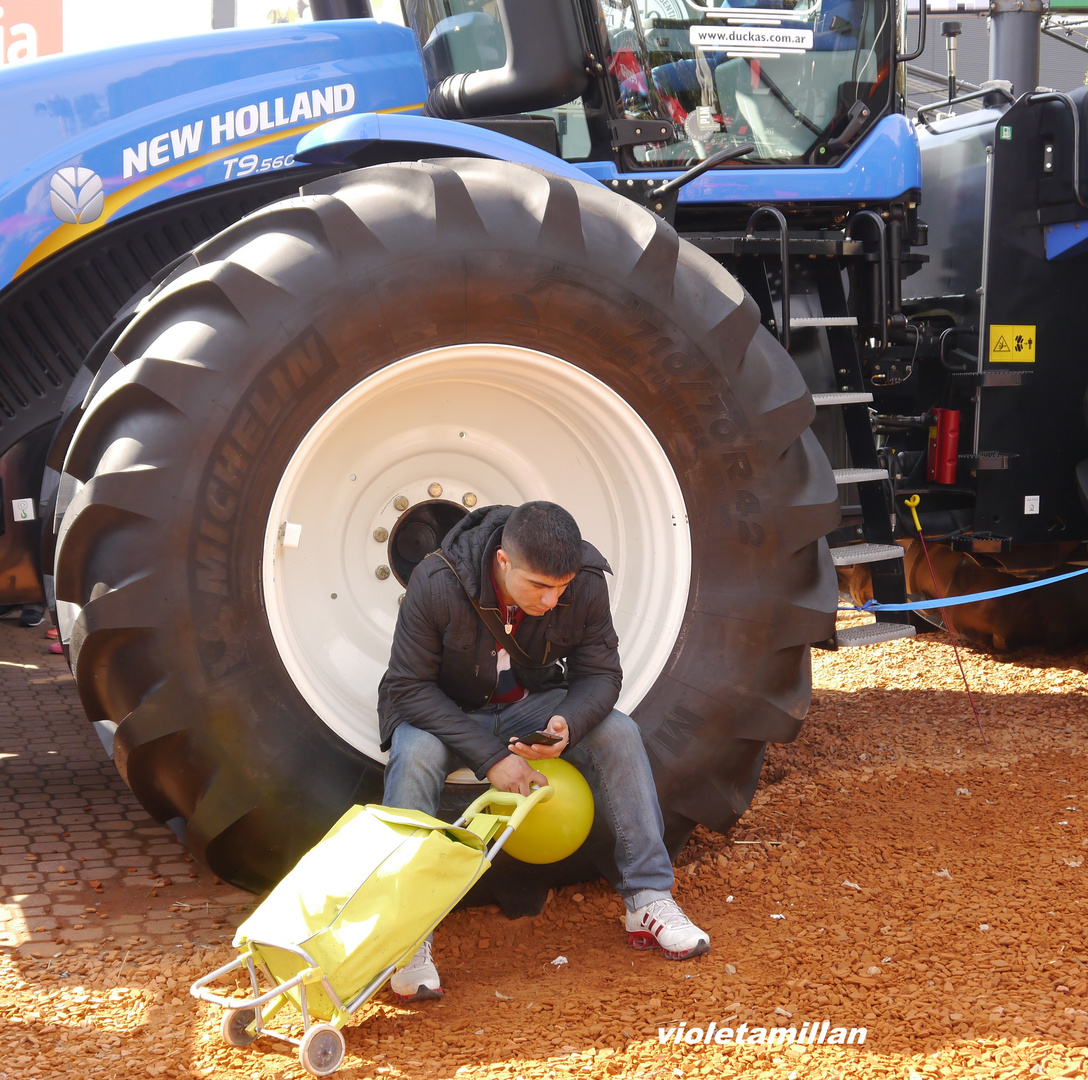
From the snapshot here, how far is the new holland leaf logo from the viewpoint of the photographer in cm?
311

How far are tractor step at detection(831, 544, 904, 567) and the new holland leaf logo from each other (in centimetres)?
239

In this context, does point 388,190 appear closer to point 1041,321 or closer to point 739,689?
point 739,689

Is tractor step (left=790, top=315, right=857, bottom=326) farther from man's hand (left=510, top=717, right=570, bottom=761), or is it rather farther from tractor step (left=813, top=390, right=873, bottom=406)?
man's hand (left=510, top=717, right=570, bottom=761)

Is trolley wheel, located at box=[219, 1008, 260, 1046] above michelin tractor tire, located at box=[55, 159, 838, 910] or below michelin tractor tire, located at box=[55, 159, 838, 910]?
below

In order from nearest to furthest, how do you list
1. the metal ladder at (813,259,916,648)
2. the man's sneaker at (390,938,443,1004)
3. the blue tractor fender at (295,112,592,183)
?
the man's sneaker at (390,938,443,1004) < the blue tractor fender at (295,112,592,183) < the metal ladder at (813,259,916,648)

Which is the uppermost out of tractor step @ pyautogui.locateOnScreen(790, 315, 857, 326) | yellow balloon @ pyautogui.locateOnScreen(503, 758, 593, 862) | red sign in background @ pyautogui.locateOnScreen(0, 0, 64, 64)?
red sign in background @ pyautogui.locateOnScreen(0, 0, 64, 64)

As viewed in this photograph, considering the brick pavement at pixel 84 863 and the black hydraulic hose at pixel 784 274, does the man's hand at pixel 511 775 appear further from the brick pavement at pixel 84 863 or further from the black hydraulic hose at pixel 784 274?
the black hydraulic hose at pixel 784 274

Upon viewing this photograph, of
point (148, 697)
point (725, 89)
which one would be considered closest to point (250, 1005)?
point (148, 697)

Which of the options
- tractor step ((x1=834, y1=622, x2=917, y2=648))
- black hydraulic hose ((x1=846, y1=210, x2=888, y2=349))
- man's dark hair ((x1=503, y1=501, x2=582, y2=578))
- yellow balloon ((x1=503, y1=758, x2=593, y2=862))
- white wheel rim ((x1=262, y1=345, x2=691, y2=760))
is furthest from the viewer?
black hydraulic hose ((x1=846, y1=210, x2=888, y2=349))

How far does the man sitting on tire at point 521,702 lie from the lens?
2.66 meters

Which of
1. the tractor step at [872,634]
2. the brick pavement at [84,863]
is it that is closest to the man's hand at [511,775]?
the brick pavement at [84,863]

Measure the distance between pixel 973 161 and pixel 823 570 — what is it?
248 cm

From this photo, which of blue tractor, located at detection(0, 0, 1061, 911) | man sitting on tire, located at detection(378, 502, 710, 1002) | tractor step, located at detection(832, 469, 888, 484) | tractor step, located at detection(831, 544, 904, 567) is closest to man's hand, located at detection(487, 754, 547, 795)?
man sitting on tire, located at detection(378, 502, 710, 1002)

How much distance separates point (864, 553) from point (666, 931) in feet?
5.01
